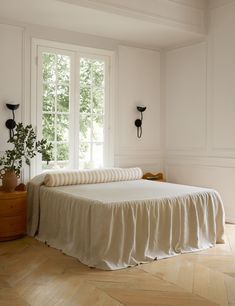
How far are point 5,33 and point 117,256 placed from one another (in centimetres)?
300

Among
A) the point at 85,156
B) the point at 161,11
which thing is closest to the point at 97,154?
the point at 85,156

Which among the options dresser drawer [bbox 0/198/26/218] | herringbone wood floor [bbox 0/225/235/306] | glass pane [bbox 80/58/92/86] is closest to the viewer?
herringbone wood floor [bbox 0/225/235/306]

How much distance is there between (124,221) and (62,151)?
6.60 ft

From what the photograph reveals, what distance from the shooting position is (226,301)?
2824 millimetres

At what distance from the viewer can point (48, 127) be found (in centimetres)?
521

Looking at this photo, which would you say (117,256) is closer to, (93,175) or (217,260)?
(217,260)

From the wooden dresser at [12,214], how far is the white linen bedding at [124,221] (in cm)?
19

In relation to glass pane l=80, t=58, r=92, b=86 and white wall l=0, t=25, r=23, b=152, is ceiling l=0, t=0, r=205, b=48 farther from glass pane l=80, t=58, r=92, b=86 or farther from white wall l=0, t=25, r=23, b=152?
glass pane l=80, t=58, r=92, b=86

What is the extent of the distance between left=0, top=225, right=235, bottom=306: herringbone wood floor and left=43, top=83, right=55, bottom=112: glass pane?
1.95 meters

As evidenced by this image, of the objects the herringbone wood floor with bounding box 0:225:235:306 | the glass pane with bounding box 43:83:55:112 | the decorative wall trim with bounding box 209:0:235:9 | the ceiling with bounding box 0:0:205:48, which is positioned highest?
the decorative wall trim with bounding box 209:0:235:9

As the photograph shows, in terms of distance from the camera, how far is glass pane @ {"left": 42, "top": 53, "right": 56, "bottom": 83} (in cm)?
516

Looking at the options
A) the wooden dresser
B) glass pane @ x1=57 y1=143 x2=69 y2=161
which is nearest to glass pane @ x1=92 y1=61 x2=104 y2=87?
glass pane @ x1=57 y1=143 x2=69 y2=161

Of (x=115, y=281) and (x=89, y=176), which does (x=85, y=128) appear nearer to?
(x=89, y=176)

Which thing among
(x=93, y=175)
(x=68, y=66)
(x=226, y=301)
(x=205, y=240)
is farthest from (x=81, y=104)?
(x=226, y=301)
